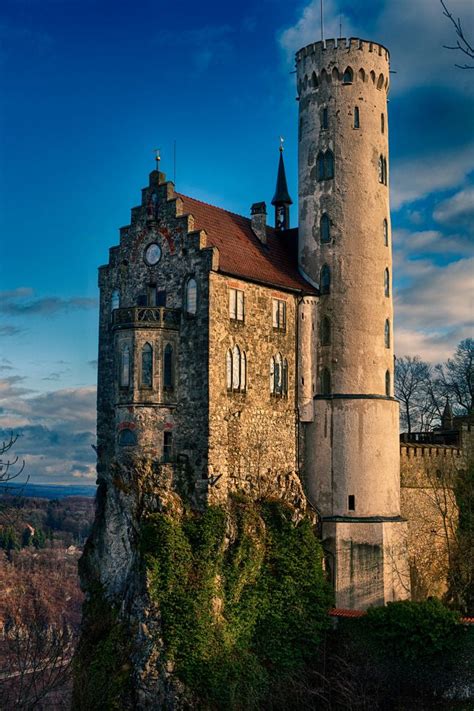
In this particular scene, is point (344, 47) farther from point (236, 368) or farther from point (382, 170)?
point (236, 368)

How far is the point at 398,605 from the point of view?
37.7m

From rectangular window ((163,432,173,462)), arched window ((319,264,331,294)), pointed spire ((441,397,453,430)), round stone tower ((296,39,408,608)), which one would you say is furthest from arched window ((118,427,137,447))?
pointed spire ((441,397,453,430))

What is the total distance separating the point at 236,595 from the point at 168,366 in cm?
1033

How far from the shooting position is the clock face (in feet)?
136

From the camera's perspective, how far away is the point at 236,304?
40.5 m

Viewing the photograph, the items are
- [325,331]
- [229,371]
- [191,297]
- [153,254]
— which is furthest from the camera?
[325,331]

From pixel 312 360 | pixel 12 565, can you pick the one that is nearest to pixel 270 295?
pixel 312 360

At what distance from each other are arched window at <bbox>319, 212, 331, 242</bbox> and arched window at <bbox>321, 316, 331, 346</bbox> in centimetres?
399

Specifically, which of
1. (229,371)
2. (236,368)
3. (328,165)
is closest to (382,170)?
(328,165)

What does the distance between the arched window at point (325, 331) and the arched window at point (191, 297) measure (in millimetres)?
7632

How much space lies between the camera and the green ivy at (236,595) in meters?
35.3

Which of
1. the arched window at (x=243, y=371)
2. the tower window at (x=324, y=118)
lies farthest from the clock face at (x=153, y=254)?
the tower window at (x=324, y=118)

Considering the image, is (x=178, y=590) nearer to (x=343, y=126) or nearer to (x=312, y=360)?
(x=312, y=360)

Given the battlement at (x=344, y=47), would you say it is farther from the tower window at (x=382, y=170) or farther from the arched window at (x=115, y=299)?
the arched window at (x=115, y=299)
